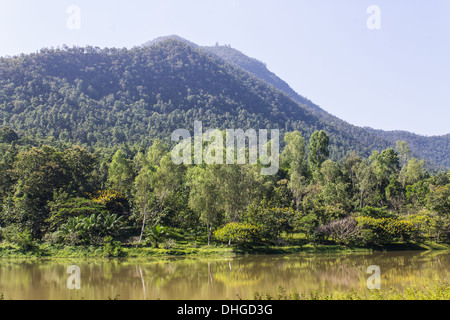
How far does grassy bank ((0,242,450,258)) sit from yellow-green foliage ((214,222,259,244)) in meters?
0.83

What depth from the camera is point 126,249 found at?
1043 inches

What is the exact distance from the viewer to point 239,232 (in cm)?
2811

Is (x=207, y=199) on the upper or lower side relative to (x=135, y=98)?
lower

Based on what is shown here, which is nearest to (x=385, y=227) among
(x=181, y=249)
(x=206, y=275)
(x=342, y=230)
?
(x=342, y=230)

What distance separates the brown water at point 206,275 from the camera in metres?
16.1

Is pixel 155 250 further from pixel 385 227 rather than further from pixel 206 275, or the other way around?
pixel 385 227

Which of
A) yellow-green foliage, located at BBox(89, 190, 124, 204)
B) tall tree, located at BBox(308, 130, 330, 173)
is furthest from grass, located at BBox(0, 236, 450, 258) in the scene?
tall tree, located at BBox(308, 130, 330, 173)

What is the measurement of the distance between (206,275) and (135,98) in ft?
316

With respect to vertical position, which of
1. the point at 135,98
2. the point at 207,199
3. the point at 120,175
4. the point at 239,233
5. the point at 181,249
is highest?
the point at 135,98

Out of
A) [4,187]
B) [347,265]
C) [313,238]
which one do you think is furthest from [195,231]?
[4,187]

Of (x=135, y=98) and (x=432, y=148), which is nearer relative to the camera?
(x=135, y=98)

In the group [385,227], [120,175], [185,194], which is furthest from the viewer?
[120,175]

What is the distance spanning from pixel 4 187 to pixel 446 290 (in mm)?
31906
